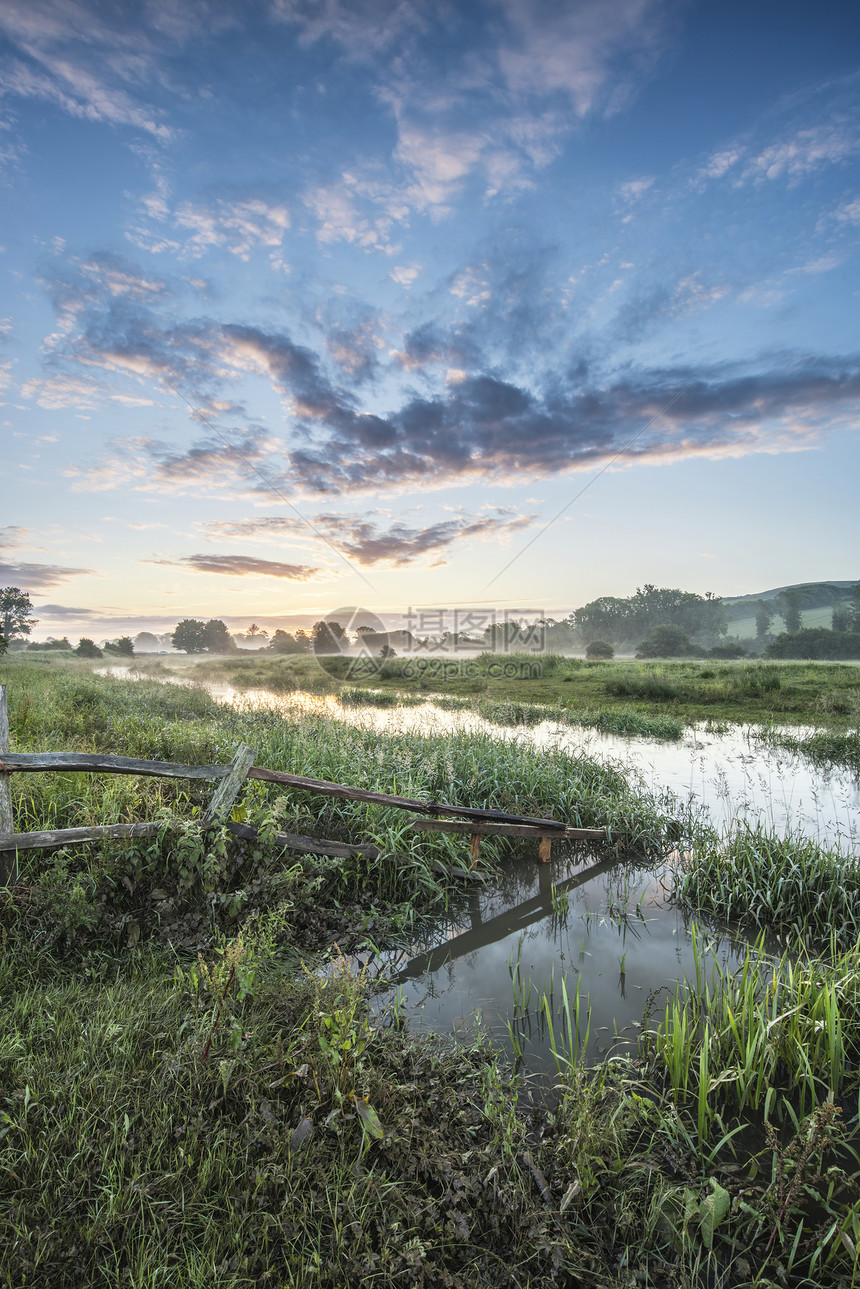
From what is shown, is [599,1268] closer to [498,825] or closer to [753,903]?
[498,825]

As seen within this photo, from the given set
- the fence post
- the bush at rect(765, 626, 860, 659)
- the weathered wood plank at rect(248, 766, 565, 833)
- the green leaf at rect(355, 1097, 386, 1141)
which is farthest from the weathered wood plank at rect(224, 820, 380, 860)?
the bush at rect(765, 626, 860, 659)

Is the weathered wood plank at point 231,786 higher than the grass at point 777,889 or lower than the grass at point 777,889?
higher

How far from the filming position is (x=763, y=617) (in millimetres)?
72750

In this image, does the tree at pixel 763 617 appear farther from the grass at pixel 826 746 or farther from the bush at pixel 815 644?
the grass at pixel 826 746

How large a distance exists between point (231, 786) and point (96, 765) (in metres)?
1.33

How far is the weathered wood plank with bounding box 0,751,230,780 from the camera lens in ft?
17.3

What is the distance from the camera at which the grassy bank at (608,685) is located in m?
20.2

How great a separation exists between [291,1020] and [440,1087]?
1195 millimetres

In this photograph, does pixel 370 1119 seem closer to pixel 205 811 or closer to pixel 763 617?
pixel 205 811

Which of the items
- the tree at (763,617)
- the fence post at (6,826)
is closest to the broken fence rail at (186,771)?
the fence post at (6,826)

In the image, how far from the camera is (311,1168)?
2.89 metres

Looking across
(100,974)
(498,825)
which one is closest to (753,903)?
(498,825)

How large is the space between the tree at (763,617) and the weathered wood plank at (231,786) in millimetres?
75226

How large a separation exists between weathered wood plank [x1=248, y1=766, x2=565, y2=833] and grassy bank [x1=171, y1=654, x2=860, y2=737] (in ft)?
40.3
